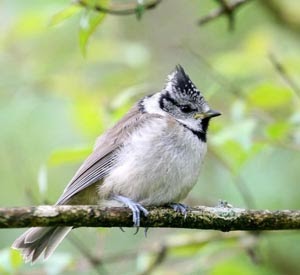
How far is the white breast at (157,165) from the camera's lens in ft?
14.5

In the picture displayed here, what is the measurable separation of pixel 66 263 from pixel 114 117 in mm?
919

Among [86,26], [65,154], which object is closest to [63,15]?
[86,26]

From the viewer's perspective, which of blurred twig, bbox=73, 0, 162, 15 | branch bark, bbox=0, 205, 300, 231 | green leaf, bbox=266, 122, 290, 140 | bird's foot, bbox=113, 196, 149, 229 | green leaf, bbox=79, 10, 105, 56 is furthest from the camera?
green leaf, bbox=266, 122, 290, 140

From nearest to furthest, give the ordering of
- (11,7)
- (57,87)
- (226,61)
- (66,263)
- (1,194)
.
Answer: (66,263) < (226,61) < (57,87) < (11,7) < (1,194)

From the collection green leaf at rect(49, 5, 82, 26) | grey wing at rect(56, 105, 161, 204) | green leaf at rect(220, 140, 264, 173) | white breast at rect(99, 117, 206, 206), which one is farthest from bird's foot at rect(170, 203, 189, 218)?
green leaf at rect(49, 5, 82, 26)

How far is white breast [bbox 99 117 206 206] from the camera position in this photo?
4426mm

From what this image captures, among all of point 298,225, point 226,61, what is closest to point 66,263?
point 298,225

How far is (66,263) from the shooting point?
4305 millimetres

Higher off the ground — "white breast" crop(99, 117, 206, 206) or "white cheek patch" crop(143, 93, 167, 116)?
"white cheek patch" crop(143, 93, 167, 116)

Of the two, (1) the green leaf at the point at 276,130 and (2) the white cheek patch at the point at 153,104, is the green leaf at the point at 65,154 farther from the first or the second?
(1) the green leaf at the point at 276,130

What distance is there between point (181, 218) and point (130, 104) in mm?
1552

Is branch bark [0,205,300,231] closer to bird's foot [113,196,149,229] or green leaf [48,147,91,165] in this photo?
bird's foot [113,196,149,229]

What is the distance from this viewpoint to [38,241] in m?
4.47

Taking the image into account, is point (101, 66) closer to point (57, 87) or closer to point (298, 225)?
point (57, 87)
